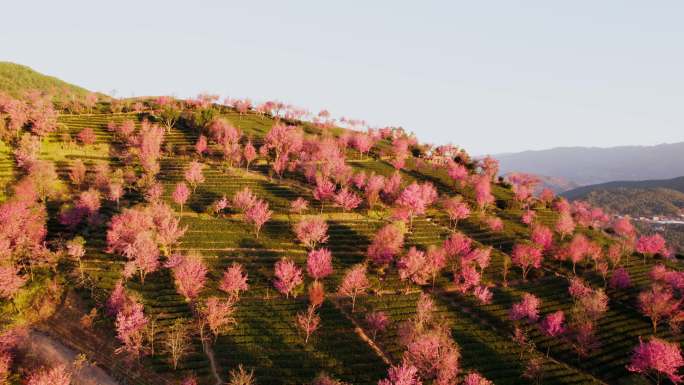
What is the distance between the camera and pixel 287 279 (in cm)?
7156

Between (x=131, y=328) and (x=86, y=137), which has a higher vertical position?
(x=86, y=137)

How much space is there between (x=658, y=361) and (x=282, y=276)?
2435 inches

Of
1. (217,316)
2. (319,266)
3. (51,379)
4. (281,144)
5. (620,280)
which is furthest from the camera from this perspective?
(281,144)

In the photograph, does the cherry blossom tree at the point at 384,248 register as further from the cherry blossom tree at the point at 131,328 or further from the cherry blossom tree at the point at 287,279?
the cherry blossom tree at the point at 131,328

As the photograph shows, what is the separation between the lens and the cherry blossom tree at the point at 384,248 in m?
82.8

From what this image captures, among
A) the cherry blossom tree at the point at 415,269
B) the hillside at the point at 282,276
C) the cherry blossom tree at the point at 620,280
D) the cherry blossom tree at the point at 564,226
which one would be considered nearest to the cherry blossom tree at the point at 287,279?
the hillside at the point at 282,276

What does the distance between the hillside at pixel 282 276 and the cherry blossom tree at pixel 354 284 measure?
0.42m

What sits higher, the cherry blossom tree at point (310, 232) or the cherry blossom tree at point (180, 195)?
the cherry blossom tree at point (180, 195)

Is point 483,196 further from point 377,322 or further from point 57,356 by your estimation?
point 57,356

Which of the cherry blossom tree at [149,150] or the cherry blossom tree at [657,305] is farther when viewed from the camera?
the cherry blossom tree at [149,150]

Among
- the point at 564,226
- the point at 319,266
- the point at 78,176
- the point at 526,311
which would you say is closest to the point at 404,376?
the point at 319,266

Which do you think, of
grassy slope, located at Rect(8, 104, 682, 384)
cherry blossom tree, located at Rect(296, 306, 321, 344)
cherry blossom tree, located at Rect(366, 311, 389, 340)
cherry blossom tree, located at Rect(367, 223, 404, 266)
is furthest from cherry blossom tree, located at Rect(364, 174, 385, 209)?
cherry blossom tree, located at Rect(296, 306, 321, 344)

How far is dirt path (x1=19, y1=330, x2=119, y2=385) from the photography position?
174ft

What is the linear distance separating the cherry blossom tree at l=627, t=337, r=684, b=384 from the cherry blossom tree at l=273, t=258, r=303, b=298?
56207 millimetres
